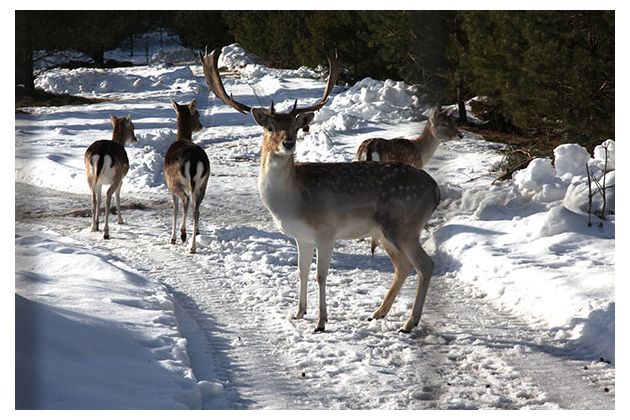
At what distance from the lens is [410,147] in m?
8.52

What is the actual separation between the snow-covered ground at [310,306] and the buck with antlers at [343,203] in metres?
0.39

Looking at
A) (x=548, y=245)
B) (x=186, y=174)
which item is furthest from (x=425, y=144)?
(x=186, y=174)

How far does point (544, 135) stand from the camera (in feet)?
30.3

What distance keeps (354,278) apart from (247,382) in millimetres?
2431

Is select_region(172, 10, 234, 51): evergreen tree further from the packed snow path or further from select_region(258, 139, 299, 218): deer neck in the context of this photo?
the packed snow path

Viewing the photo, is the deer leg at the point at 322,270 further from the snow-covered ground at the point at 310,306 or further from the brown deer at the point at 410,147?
the brown deer at the point at 410,147

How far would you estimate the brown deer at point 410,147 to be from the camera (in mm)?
8016

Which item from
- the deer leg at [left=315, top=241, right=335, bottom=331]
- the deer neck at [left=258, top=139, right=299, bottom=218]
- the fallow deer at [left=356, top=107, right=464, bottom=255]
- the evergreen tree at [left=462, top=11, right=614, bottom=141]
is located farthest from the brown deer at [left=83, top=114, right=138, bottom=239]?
the evergreen tree at [left=462, top=11, right=614, bottom=141]

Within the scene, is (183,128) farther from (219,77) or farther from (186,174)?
(219,77)

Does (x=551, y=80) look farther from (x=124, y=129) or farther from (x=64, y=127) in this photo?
(x=64, y=127)

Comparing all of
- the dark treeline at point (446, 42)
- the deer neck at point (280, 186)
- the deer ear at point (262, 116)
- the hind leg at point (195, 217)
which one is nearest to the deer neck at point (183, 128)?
the hind leg at point (195, 217)

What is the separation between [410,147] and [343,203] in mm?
3850

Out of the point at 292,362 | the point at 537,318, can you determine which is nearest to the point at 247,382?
the point at 292,362

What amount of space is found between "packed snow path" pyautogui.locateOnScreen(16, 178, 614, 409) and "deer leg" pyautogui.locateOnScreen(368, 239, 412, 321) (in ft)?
0.33
